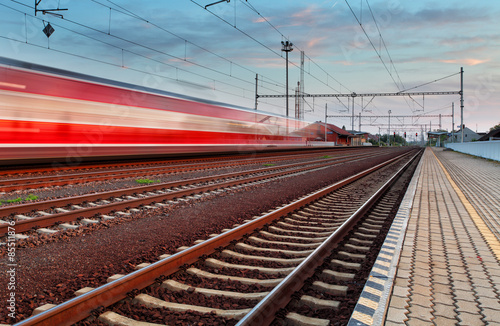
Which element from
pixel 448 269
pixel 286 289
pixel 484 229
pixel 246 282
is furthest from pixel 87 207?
pixel 484 229

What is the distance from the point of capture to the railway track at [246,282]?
9.60ft

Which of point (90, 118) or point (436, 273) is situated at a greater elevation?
point (90, 118)

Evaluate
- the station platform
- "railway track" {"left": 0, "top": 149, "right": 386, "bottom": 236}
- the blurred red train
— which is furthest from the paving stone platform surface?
the blurred red train

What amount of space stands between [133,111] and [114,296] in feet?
44.0

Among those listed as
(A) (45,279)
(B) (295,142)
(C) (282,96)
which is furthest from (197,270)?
(C) (282,96)

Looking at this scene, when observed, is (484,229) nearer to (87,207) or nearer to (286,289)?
(286,289)

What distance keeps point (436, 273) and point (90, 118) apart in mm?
12817

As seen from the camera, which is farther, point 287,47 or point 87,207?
point 287,47

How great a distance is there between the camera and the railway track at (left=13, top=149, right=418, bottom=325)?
2.93 m

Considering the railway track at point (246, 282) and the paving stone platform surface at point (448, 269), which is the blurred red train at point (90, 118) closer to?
the railway track at point (246, 282)

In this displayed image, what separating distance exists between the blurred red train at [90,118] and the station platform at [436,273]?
11101 millimetres

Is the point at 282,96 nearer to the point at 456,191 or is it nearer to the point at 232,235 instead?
the point at 456,191

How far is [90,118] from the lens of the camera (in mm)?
13539

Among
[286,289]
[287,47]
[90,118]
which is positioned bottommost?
[286,289]
